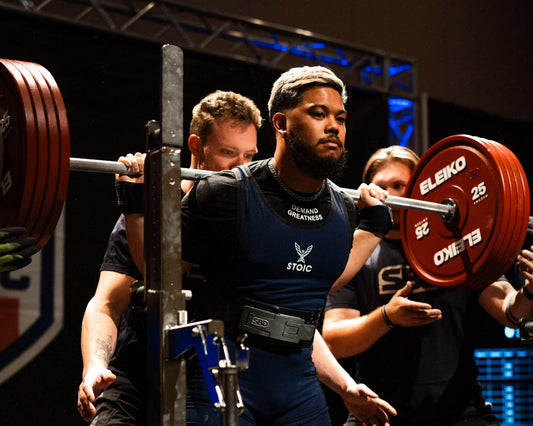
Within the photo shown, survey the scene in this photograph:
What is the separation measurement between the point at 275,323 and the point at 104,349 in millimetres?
671

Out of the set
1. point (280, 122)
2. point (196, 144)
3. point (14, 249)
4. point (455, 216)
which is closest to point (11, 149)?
point (14, 249)

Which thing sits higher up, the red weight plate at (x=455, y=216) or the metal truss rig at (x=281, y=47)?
the metal truss rig at (x=281, y=47)

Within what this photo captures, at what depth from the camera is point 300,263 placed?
7.05 ft

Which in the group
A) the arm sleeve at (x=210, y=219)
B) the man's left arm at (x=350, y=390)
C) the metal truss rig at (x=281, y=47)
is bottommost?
the man's left arm at (x=350, y=390)

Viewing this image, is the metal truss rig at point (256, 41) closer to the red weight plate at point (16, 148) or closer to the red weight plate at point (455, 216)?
the red weight plate at point (455, 216)

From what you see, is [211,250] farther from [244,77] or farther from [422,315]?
[244,77]

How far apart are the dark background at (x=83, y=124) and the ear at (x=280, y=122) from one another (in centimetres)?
202

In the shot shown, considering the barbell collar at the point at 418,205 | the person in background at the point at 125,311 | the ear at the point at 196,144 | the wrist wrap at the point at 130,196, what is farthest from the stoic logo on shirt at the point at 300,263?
the ear at the point at 196,144

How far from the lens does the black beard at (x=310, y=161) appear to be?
87.0 inches

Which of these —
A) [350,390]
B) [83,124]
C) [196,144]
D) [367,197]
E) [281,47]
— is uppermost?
[281,47]

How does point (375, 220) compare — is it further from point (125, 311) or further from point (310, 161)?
point (125, 311)

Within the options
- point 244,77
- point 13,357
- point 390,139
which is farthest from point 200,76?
point 13,357

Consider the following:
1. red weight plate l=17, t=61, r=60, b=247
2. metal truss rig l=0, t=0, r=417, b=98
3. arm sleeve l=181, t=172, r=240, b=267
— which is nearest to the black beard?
arm sleeve l=181, t=172, r=240, b=267

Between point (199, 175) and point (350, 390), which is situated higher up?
point (199, 175)
